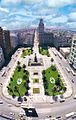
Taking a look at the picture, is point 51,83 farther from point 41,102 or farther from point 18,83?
point 41,102

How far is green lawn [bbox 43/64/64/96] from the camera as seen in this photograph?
8088 cm

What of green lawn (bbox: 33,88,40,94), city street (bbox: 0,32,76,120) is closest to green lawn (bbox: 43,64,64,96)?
city street (bbox: 0,32,76,120)

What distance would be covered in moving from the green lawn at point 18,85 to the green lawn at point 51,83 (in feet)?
26.9

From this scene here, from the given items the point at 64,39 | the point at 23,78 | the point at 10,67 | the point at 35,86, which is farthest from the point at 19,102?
the point at 64,39

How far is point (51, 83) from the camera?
88.1 meters

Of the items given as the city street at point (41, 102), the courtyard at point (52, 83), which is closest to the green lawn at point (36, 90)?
the city street at point (41, 102)

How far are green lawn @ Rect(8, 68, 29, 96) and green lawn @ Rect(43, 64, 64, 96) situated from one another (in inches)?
322

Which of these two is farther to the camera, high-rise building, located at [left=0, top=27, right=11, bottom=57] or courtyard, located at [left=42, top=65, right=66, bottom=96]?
high-rise building, located at [left=0, top=27, right=11, bottom=57]

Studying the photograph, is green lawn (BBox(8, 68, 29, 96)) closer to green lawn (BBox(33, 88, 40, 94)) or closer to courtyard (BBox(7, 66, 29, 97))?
courtyard (BBox(7, 66, 29, 97))

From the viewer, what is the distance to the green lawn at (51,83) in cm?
8088

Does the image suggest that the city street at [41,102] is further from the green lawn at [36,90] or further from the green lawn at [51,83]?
the green lawn at [51,83]

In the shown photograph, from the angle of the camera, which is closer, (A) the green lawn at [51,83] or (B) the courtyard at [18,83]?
(B) the courtyard at [18,83]

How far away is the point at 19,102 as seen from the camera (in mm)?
72750

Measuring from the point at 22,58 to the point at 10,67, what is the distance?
78.7 feet
